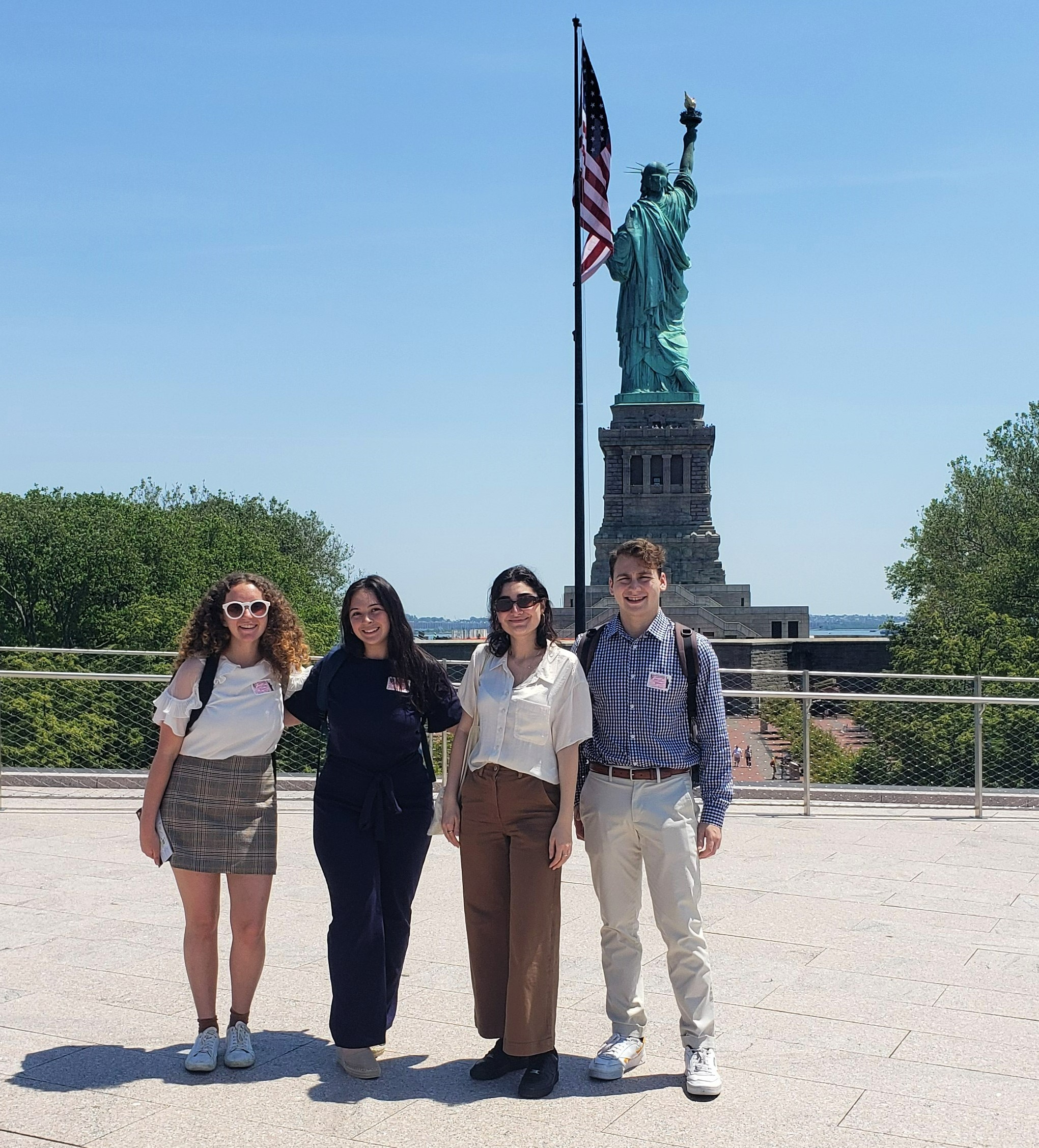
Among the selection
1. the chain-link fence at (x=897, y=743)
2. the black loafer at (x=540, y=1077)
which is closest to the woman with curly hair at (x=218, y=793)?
the black loafer at (x=540, y=1077)

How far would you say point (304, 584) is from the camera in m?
43.6

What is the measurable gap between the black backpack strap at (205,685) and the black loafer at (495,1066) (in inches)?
57.9

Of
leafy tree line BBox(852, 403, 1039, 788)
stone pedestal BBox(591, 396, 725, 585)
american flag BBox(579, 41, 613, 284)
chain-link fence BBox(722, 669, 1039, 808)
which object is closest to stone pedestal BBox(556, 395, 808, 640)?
stone pedestal BBox(591, 396, 725, 585)

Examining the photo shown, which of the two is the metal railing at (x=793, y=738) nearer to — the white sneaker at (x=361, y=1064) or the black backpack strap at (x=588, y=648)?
the black backpack strap at (x=588, y=648)

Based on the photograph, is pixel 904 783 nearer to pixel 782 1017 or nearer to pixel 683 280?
pixel 782 1017

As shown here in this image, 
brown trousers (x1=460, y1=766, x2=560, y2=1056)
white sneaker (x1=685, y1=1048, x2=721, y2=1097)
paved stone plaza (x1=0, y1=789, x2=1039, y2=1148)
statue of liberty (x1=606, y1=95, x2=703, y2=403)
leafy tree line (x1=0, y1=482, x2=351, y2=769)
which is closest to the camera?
paved stone plaza (x1=0, y1=789, x2=1039, y2=1148)

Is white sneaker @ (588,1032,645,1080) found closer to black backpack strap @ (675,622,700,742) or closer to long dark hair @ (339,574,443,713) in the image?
black backpack strap @ (675,622,700,742)

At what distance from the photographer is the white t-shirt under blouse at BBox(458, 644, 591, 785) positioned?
4258 millimetres

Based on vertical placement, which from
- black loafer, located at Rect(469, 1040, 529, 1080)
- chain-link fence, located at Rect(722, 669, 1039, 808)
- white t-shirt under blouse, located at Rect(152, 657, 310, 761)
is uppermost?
white t-shirt under blouse, located at Rect(152, 657, 310, 761)

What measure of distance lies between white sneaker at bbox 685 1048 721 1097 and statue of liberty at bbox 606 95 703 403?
1724 inches

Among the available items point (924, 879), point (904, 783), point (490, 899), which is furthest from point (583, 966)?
point (904, 783)

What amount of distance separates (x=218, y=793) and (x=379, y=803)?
22.4 inches

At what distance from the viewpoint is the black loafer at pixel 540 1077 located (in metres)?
4.09

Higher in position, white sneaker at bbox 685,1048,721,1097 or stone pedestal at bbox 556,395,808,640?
stone pedestal at bbox 556,395,808,640
